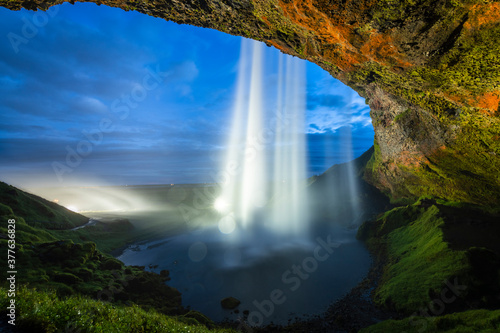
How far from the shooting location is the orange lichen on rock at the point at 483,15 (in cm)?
649

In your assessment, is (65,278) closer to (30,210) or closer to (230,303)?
(230,303)

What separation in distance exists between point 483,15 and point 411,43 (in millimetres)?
2159

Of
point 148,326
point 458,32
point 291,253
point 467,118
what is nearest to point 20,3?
point 148,326

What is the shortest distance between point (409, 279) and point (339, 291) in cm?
765

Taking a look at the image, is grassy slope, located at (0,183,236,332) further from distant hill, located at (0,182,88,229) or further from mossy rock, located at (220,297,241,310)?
distant hill, located at (0,182,88,229)

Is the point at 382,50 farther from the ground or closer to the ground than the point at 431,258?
farther from the ground

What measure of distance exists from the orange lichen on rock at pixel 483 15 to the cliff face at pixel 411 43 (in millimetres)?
27

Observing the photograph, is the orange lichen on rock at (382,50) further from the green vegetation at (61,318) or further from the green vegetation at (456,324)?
the green vegetation at (61,318)

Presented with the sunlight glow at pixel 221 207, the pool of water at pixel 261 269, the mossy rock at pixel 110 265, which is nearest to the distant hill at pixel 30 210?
the pool of water at pixel 261 269

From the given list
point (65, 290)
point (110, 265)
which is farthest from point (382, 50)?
point (110, 265)

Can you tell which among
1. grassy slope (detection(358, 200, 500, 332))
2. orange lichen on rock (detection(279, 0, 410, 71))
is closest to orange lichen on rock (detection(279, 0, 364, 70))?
orange lichen on rock (detection(279, 0, 410, 71))

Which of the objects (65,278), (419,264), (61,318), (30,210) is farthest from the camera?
(30,210)

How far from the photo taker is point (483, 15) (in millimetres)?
6793

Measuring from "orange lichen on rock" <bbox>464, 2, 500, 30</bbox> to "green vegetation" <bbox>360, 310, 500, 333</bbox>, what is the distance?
1221 cm
